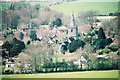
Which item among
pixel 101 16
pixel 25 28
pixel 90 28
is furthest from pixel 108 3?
pixel 25 28

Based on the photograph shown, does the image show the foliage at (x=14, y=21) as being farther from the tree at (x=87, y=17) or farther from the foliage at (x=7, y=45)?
the tree at (x=87, y=17)

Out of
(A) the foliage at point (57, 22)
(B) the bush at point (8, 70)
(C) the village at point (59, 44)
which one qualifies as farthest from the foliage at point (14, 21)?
(B) the bush at point (8, 70)

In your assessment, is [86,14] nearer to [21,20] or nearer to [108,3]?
[108,3]

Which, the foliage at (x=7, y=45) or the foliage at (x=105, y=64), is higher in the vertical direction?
the foliage at (x=7, y=45)

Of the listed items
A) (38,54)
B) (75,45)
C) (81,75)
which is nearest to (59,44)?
(75,45)

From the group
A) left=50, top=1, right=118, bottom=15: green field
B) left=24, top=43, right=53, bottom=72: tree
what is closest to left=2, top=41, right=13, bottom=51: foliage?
left=24, top=43, right=53, bottom=72: tree

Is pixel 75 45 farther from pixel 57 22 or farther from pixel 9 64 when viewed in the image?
pixel 9 64

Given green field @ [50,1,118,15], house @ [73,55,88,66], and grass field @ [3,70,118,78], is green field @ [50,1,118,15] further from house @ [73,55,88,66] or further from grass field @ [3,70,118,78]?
grass field @ [3,70,118,78]
